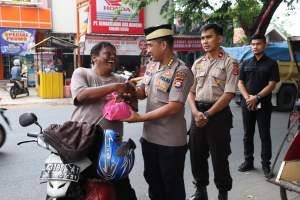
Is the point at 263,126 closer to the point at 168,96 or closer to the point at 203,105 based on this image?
the point at 203,105

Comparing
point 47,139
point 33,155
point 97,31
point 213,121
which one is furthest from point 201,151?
point 97,31

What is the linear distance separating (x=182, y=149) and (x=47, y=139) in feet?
3.41

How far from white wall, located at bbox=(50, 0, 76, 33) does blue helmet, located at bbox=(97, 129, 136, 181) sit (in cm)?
2064

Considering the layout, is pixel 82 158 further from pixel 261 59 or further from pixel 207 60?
pixel 261 59

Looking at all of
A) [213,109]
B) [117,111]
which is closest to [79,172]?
[117,111]

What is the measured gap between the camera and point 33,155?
255 inches

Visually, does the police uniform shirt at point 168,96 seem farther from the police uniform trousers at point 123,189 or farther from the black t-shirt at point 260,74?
the black t-shirt at point 260,74

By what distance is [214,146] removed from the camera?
3.87m

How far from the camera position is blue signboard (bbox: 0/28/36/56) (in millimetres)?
21766

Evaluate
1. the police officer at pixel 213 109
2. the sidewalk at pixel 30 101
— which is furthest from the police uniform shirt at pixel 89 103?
the sidewalk at pixel 30 101

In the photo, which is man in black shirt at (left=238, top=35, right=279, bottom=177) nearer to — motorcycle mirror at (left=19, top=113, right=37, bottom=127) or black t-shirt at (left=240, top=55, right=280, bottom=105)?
black t-shirt at (left=240, top=55, right=280, bottom=105)

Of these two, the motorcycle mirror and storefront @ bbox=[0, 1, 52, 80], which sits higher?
storefront @ bbox=[0, 1, 52, 80]

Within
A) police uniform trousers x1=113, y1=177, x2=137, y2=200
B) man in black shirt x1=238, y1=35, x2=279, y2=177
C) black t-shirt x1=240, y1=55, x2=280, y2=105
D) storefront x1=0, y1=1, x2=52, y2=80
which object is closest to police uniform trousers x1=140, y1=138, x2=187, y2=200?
police uniform trousers x1=113, y1=177, x2=137, y2=200

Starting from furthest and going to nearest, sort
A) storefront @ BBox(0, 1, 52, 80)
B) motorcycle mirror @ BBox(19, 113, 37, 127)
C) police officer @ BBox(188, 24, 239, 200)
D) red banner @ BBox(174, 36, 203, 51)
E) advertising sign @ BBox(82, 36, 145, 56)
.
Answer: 1. storefront @ BBox(0, 1, 52, 80)
2. advertising sign @ BBox(82, 36, 145, 56)
3. red banner @ BBox(174, 36, 203, 51)
4. police officer @ BBox(188, 24, 239, 200)
5. motorcycle mirror @ BBox(19, 113, 37, 127)
